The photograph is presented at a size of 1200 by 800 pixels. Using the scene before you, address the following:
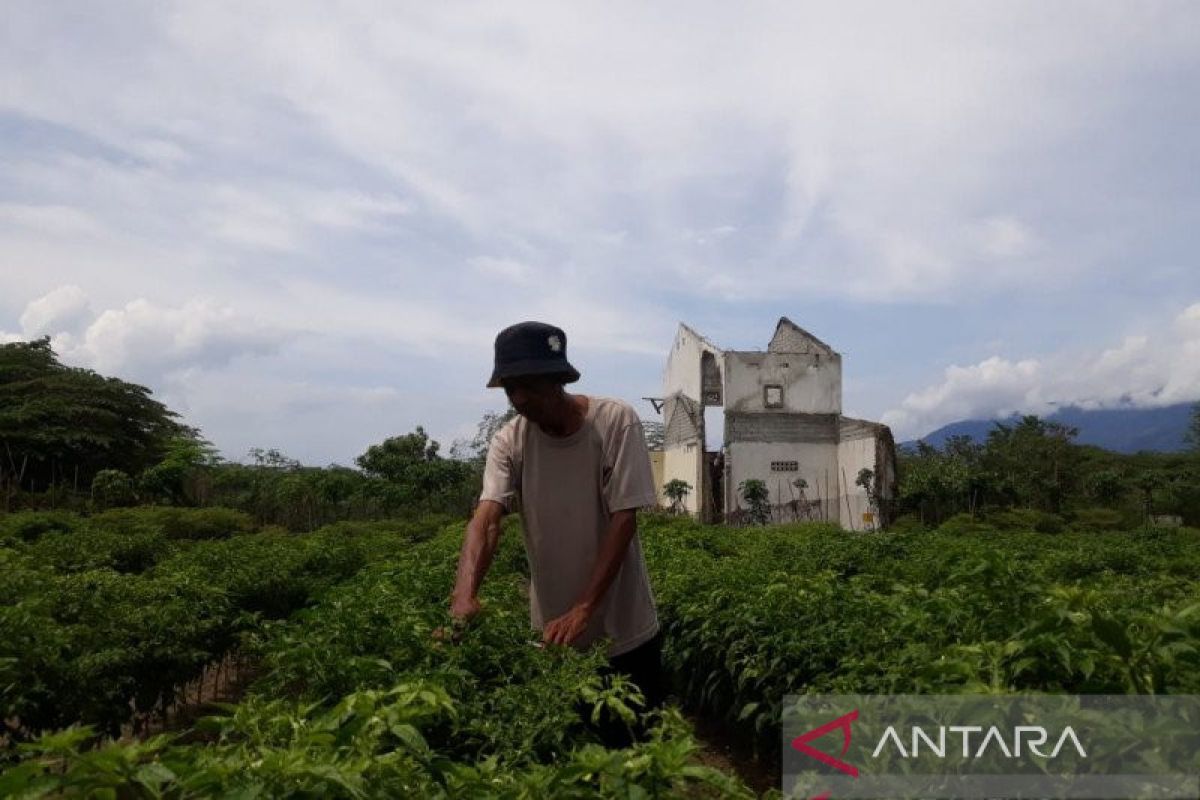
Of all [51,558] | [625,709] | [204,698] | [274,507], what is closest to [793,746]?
[625,709]

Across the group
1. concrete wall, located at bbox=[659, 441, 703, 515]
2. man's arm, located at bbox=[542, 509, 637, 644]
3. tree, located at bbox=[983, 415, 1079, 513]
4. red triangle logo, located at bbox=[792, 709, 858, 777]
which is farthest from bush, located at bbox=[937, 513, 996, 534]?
red triangle logo, located at bbox=[792, 709, 858, 777]

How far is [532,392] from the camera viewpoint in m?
3.02

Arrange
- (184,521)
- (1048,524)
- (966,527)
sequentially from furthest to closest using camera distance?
(1048,524), (966,527), (184,521)

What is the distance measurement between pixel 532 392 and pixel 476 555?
623 millimetres

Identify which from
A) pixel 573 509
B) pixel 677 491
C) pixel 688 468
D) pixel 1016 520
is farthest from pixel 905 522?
pixel 573 509

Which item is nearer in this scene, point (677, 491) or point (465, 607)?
point (465, 607)

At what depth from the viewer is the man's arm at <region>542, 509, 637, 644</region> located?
2.94m

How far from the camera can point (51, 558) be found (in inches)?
380

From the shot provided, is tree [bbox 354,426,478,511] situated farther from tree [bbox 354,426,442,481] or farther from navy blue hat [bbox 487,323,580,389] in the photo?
navy blue hat [bbox 487,323,580,389]

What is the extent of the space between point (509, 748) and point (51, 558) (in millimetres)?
9212

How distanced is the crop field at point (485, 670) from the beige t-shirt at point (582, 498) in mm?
253

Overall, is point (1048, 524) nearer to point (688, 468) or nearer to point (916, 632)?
point (688, 468)

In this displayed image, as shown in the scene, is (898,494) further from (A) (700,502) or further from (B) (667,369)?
(B) (667,369)

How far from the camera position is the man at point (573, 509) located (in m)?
3.06
